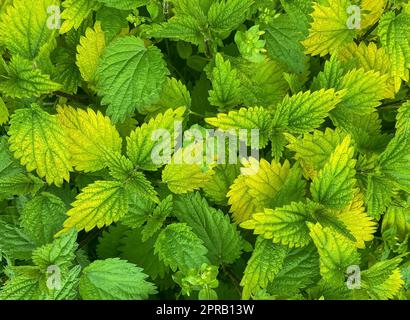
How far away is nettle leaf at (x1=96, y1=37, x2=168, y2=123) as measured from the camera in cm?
162

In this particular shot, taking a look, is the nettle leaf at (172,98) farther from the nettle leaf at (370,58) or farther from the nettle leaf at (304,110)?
the nettle leaf at (370,58)

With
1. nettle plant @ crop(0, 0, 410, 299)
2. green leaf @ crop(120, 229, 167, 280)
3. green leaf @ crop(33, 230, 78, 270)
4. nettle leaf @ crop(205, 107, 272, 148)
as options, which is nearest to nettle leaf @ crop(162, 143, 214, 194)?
nettle plant @ crop(0, 0, 410, 299)

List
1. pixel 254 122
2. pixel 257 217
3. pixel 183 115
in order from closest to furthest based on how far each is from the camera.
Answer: pixel 257 217 < pixel 254 122 < pixel 183 115

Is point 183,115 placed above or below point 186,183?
above

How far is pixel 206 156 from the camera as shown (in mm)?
1636

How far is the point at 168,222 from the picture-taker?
5.81ft

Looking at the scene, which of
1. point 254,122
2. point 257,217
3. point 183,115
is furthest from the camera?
point 183,115

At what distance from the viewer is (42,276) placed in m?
1.54

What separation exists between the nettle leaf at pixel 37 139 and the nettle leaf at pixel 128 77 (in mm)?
183
